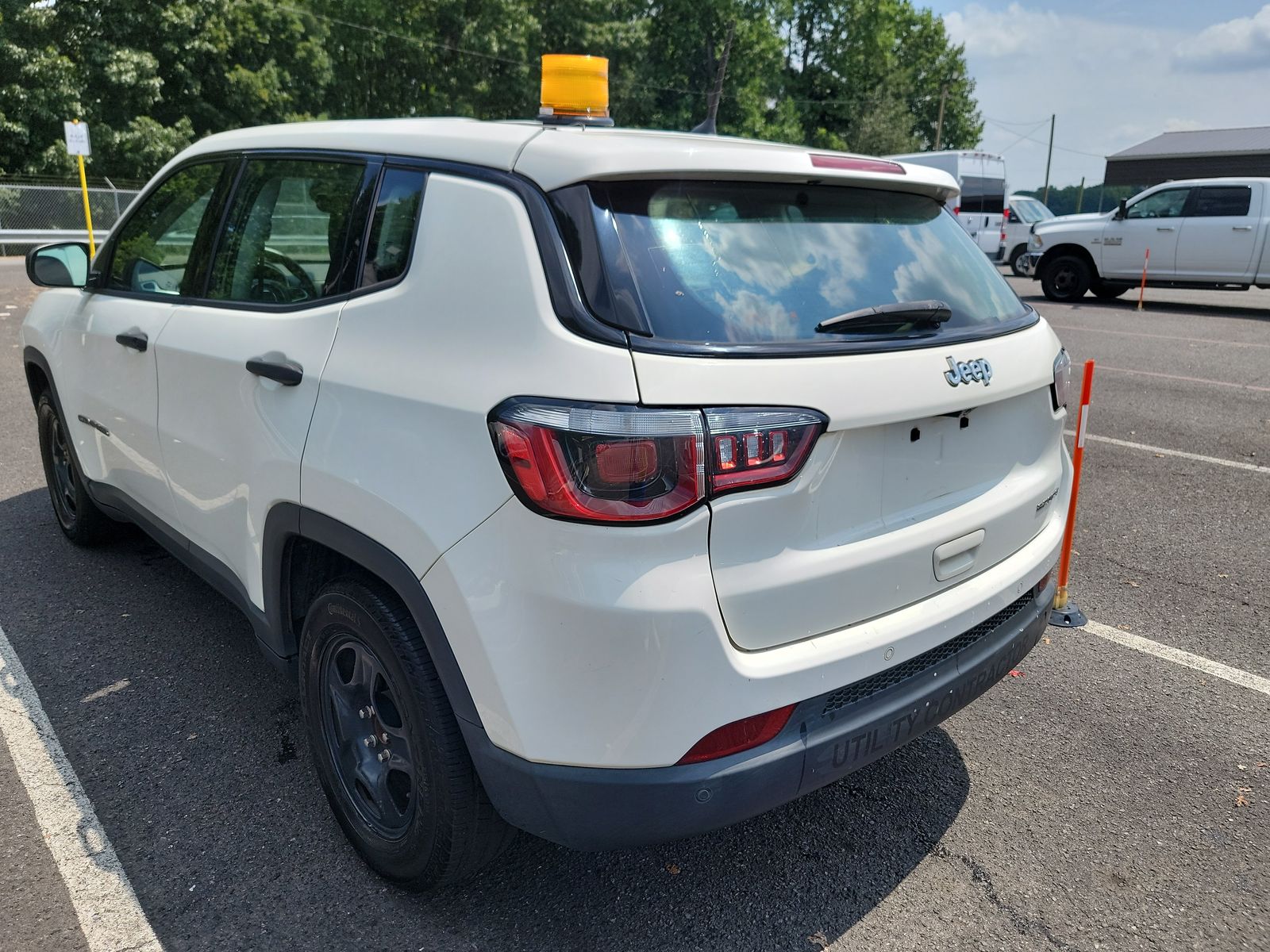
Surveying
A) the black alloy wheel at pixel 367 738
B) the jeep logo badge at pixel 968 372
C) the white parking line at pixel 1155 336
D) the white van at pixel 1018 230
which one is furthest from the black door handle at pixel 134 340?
the white van at pixel 1018 230

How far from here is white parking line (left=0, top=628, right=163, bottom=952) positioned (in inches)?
91.3

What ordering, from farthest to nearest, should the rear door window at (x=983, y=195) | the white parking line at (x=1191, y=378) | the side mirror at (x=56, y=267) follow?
the rear door window at (x=983, y=195)
the white parking line at (x=1191, y=378)
the side mirror at (x=56, y=267)

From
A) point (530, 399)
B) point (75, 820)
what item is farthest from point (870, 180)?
point (75, 820)

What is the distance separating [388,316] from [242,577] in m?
1.09

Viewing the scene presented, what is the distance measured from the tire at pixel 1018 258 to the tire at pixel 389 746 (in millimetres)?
23234

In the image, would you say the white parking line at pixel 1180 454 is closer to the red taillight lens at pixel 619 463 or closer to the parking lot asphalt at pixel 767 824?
the parking lot asphalt at pixel 767 824

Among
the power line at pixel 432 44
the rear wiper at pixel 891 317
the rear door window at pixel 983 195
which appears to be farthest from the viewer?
the power line at pixel 432 44

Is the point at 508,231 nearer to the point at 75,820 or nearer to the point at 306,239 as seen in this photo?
the point at 306,239

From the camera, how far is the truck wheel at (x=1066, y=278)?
54.1 feet

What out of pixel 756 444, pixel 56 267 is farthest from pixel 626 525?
pixel 56 267

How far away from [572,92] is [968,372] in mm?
1253

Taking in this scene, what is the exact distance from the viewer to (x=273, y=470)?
2520 mm

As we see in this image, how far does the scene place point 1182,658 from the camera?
12.2ft

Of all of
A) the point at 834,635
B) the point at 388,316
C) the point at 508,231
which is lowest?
the point at 834,635
